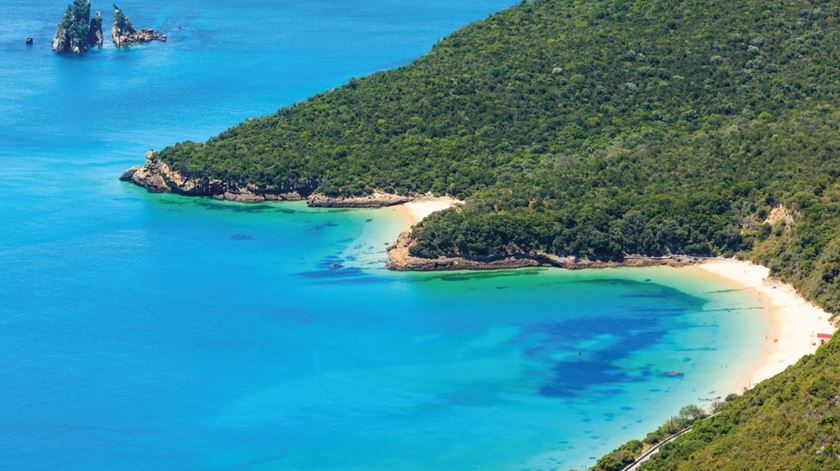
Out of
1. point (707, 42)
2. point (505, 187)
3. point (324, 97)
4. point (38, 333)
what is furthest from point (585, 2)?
point (38, 333)

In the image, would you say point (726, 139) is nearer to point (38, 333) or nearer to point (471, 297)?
point (471, 297)

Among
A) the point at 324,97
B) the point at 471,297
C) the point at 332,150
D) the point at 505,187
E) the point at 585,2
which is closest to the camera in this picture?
the point at 471,297

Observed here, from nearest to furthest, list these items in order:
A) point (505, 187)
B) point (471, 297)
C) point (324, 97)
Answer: point (471, 297) → point (505, 187) → point (324, 97)

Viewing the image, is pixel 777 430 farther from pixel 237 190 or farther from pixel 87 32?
pixel 87 32

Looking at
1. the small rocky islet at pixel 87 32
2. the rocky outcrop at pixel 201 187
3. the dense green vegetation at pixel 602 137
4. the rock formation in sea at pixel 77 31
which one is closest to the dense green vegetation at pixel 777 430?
the dense green vegetation at pixel 602 137

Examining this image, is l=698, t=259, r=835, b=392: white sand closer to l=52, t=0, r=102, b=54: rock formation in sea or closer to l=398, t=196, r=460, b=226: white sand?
l=398, t=196, r=460, b=226: white sand

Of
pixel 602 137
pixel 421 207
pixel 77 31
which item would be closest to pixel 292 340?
pixel 421 207

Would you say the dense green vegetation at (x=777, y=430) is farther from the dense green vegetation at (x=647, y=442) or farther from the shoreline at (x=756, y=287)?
the shoreline at (x=756, y=287)

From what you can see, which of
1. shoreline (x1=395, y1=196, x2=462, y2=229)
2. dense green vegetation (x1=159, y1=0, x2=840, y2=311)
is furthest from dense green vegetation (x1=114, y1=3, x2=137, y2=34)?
shoreline (x1=395, y1=196, x2=462, y2=229)
